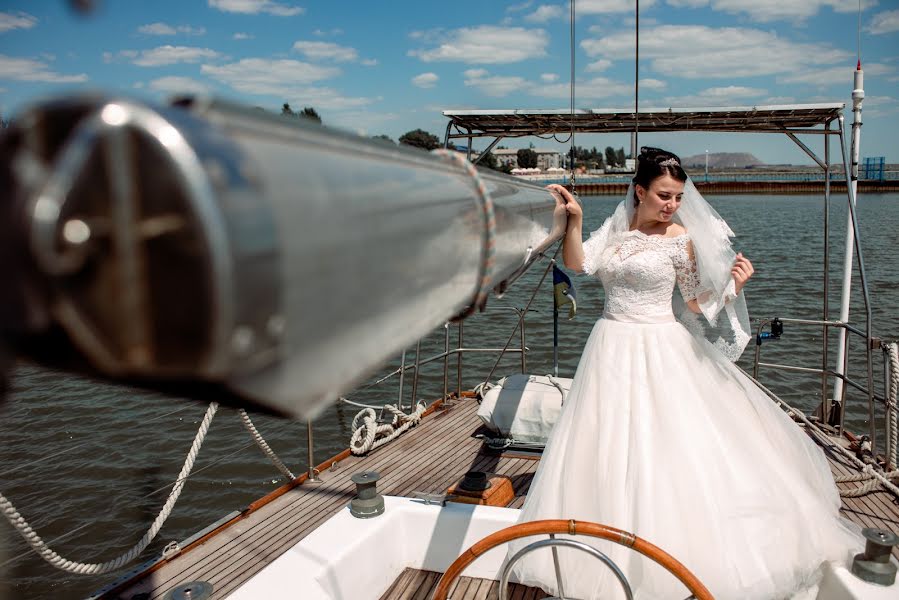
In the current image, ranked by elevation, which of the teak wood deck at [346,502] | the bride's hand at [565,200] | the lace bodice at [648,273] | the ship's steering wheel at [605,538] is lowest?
the teak wood deck at [346,502]

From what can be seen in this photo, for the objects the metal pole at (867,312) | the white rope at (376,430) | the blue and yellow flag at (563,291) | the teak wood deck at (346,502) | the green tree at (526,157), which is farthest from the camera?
the green tree at (526,157)

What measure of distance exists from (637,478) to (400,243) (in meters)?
2.36

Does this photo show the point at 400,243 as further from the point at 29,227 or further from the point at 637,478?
the point at 637,478

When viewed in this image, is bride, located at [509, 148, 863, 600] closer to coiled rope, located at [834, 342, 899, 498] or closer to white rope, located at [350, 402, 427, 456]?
coiled rope, located at [834, 342, 899, 498]

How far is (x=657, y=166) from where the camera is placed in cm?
304

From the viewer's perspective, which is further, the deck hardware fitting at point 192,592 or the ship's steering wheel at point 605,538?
the deck hardware fitting at point 192,592

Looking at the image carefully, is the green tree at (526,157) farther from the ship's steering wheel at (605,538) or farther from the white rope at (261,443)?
the ship's steering wheel at (605,538)

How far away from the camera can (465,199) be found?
0.96 metres

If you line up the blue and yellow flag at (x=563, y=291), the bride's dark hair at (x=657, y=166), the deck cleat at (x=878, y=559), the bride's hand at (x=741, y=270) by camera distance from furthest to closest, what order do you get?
the blue and yellow flag at (x=563, y=291) → the bride's dark hair at (x=657, y=166) → the bride's hand at (x=741, y=270) → the deck cleat at (x=878, y=559)

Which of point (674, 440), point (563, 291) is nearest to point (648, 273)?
point (674, 440)

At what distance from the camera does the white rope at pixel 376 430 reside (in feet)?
17.4

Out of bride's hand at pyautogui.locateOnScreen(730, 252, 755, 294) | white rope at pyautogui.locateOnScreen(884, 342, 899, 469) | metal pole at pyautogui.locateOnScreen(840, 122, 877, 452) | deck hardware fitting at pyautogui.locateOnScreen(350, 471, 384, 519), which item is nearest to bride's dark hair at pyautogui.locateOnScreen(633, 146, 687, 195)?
bride's hand at pyautogui.locateOnScreen(730, 252, 755, 294)

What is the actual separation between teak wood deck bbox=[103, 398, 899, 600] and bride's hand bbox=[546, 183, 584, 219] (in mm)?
1736

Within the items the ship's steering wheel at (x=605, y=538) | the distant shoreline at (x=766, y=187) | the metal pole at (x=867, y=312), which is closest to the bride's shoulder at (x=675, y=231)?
the ship's steering wheel at (x=605, y=538)
